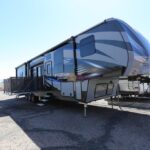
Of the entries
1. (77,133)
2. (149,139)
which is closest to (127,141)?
(149,139)

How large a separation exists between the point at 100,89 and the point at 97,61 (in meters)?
1.61

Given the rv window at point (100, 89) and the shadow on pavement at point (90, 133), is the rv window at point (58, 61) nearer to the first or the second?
the rv window at point (100, 89)

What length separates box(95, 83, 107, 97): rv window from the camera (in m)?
8.52

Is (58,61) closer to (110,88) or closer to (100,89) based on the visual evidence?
(100,89)

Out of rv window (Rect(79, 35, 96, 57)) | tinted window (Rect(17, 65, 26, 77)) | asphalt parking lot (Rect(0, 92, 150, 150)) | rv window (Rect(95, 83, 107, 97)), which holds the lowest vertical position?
asphalt parking lot (Rect(0, 92, 150, 150))

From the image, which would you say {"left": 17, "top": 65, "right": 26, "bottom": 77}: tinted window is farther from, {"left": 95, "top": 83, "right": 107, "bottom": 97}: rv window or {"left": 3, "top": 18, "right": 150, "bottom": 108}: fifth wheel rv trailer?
{"left": 95, "top": 83, "right": 107, "bottom": 97}: rv window

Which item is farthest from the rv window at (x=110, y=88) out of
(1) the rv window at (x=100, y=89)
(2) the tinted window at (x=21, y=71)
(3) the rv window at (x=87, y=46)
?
(2) the tinted window at (x=21, y=71)

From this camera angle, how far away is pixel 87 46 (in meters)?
8.07

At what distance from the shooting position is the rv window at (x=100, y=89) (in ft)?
28.0

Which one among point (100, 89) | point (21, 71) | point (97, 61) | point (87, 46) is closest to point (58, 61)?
point (87, 46)

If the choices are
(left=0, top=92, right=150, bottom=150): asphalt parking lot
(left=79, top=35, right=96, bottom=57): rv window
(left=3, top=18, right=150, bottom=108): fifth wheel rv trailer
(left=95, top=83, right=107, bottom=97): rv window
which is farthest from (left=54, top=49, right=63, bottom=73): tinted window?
(left=0, top=92, right=150, bottom=150): asphalt parking lot

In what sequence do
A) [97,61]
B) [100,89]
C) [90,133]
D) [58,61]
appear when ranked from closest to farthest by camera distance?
1. [90,133]
2. [97,61]
3. [100,89]
4. [58,61]

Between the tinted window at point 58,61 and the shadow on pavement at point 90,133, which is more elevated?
the tinted window at point 58,61

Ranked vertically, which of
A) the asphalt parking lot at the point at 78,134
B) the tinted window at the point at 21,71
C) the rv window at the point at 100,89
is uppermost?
the tinted window at the point at 21,71
